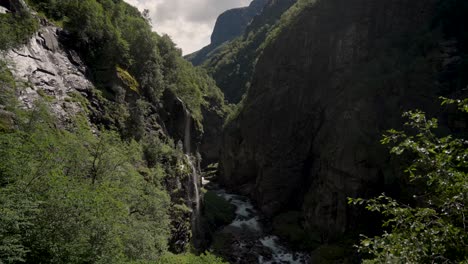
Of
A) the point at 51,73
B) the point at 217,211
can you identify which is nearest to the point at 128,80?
the point at 51,73

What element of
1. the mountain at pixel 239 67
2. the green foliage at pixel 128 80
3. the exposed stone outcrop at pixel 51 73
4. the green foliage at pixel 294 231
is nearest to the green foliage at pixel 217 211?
the green foliage at pixel 294 231

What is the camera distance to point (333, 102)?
4772 cm

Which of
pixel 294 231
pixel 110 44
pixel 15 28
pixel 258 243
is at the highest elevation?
pixel 110 44

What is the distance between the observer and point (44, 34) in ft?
77.9

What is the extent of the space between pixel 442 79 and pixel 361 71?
1050 cm

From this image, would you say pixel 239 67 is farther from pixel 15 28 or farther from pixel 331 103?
pixel 15 28

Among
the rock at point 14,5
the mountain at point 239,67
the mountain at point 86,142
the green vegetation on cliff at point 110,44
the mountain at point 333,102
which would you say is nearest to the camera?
the mountain at point 86,142

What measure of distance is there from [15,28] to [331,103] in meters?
40.7

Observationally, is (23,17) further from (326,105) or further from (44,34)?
(326,105)

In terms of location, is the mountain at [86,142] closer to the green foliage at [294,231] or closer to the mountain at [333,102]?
the green foliage at [294,231]

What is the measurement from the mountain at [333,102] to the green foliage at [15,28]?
34.9 metres

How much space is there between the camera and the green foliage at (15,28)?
17.1 metres

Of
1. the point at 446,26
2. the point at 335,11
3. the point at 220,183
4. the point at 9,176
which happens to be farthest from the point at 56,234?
the point at 220,183

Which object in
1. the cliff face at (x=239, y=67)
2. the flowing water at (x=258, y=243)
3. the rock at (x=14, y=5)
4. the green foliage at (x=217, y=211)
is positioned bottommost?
the flowing water at (x=258, y=243)
